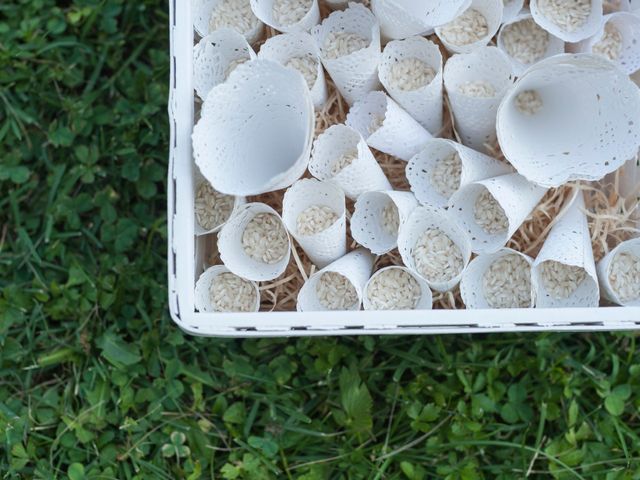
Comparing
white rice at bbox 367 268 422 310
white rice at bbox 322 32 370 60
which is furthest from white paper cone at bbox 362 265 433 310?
white rice at bbox 322 32 370 60

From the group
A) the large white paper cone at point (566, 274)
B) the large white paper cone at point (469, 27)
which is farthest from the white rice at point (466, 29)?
the large white paper cone at point (566, 274)

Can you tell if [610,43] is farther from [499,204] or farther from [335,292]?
[335,292]

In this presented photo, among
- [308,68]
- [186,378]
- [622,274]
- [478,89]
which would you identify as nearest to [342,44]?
[308,68]

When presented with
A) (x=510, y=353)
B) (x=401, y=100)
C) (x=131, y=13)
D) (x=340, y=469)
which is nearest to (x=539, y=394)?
(x=510, y=353)

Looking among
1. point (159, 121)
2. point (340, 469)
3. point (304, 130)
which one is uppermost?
point (304, 130)

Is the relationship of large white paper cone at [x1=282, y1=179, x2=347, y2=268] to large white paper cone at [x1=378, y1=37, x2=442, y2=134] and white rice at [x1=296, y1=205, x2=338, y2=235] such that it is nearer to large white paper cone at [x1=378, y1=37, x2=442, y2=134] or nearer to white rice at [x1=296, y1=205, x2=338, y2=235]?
white rice at [x1=296, y1=205, x2=338, y2=235]

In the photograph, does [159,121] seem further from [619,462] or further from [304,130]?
[619,462]
